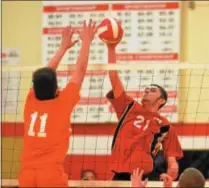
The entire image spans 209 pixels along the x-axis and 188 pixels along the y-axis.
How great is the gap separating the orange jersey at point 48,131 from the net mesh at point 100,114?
3.09 metres

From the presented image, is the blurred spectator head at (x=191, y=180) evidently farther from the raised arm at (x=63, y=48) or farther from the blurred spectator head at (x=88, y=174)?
the blurred spectator head at (x=88, y=174)

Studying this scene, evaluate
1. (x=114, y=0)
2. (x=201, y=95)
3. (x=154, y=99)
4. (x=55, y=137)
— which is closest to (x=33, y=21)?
(x=114, y=0)

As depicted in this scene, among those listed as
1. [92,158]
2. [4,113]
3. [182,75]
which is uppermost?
[182,75]

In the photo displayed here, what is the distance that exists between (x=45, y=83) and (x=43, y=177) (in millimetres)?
617

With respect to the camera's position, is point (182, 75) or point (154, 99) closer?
point (154, 99)

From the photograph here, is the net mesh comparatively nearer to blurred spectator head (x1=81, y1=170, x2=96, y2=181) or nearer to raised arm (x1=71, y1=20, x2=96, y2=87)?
blurred spectator head (x1=81, y1=170, x2=96, y2=181)

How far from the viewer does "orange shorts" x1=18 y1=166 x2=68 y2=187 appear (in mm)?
4426

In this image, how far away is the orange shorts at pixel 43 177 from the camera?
14.5 feet

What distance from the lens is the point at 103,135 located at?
7938 millimetres

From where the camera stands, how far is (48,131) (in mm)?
4492

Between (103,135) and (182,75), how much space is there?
1.17 meters

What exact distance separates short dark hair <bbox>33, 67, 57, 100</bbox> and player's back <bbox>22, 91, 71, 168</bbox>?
0.24ft

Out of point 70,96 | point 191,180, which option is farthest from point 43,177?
point 191,180

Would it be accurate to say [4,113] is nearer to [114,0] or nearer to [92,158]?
[92,158]
